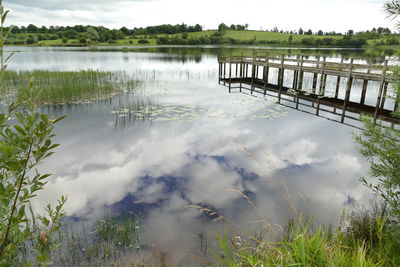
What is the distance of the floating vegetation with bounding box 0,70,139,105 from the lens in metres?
17.7

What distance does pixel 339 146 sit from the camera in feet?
37.8

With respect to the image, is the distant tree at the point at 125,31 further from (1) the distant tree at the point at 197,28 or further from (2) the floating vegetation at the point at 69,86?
(2) the floating vegetation at the point at 69,86

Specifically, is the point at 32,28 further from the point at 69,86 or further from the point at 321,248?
the point at 321,248

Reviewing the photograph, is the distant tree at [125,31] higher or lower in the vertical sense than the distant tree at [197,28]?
lower

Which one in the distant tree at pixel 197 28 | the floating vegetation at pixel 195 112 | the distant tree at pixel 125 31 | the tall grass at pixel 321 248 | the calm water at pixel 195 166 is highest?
the distant tree at pixel 197 28

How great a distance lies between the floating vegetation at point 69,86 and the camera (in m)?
17.7

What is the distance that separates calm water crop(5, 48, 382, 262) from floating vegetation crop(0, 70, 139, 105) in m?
2.18

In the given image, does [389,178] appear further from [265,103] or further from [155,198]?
[265,103]

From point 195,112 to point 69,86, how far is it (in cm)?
1100

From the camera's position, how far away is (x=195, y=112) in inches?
634

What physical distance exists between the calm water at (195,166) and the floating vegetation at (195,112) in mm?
64

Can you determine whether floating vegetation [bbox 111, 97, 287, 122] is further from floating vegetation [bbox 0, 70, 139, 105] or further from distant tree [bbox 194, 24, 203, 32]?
distant tree [bbox 194, 24, 203, 32]

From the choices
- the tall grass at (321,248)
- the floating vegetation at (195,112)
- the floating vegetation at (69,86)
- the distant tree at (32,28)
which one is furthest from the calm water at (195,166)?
the distant tree at (32,28)

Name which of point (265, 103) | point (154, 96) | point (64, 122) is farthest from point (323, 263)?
point (154, 96)
